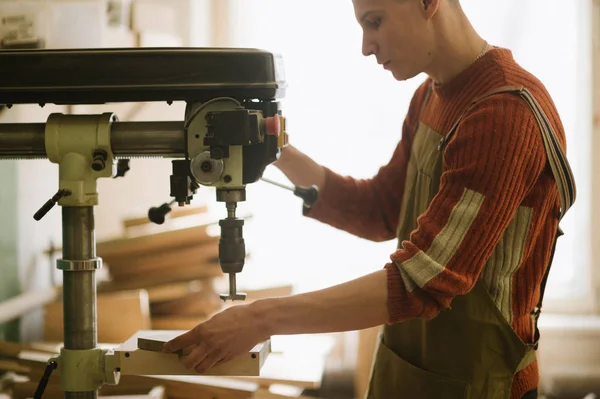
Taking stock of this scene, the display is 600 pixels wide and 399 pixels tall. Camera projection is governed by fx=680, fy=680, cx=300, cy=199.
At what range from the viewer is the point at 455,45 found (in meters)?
1.24

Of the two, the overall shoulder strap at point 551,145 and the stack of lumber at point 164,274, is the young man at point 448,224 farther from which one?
the stack of lumber at point 164,274

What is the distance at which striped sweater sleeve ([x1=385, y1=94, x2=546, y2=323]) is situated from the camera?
40.6 inches

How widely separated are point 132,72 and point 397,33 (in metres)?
0.49

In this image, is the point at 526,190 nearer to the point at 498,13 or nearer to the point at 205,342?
the point at 205,342

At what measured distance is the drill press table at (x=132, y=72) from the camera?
3.17ft

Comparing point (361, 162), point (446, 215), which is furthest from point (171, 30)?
point (446, 215)

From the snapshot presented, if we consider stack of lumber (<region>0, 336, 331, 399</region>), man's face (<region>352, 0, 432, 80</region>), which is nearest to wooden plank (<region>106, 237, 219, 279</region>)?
stack of lumber (<region>0, 336, 331, 399</region>)

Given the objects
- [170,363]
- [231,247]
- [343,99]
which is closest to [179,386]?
[170,363]

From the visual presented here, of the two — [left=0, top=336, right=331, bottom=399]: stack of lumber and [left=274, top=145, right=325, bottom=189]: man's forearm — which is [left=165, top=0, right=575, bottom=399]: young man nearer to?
[left=274, top=145, right=325, bottom=189]: man's forearm

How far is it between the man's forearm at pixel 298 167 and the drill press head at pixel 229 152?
1.52ft

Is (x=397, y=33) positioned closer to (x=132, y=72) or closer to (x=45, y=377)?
(x=132, y=72)

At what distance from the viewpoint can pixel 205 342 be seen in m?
1.00

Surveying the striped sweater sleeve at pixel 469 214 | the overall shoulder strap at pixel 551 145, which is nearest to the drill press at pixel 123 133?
the striped sweater sleeve at pixel 469 214

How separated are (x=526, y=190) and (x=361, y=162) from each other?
1479 mm
